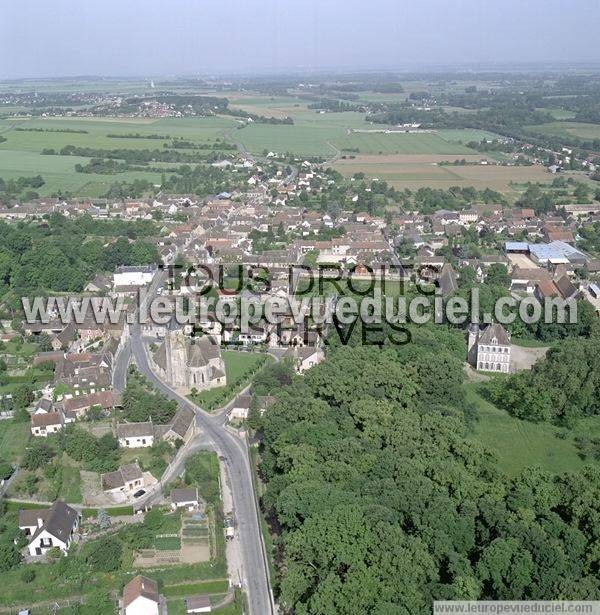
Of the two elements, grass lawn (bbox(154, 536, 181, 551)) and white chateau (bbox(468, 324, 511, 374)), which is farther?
white chateau (bbox(468, 324, 511, 374))

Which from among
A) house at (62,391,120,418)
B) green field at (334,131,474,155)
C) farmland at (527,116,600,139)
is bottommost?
house at (62,391,120,418)

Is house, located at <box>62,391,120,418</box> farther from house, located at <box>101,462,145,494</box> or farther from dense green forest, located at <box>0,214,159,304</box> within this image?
dense green forest, located at <box>0,214,159,304</box>

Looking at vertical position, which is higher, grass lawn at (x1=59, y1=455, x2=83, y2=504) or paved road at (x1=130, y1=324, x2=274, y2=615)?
grass lawn at (x1=59, y1=455, x2=83, y2=504)

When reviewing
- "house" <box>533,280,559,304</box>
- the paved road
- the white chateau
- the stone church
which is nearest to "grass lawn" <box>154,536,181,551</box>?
the paved road

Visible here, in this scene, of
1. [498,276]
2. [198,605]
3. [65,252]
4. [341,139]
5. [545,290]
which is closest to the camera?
[198,605]

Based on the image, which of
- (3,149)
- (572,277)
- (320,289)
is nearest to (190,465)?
(320,289)

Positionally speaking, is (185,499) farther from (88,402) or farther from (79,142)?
(79,142)

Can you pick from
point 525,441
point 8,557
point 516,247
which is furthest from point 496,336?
point 8,557

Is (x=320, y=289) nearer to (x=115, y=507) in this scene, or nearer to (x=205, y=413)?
(x=205, y=413)
